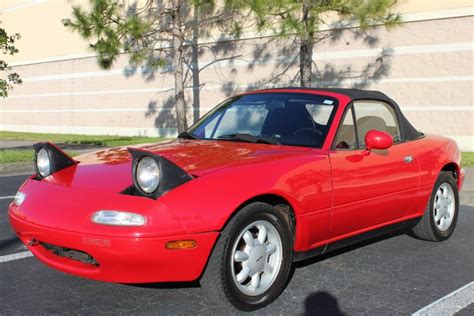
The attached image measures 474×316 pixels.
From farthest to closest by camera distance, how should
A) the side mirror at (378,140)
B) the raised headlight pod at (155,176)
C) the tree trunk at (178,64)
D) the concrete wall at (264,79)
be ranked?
1. the tree trunk at (178,64)
2. the concrete wall at (264,79)
3. the side mirror at (378,140)
4. the raised headlight pod at (155,176)

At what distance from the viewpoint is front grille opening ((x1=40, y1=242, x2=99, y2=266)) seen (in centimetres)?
333

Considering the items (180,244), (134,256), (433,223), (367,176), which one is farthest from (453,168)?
(134,256)

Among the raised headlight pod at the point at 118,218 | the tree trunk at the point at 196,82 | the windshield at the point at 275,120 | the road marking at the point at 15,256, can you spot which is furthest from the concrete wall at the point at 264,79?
the raised headlight pod at the point at 118,218

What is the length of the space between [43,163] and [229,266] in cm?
162

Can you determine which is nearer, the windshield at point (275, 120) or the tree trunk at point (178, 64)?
the windshield at point (275, 120)

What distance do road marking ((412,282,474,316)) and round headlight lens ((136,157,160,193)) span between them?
70.5 inches

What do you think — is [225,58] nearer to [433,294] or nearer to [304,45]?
[304,45]

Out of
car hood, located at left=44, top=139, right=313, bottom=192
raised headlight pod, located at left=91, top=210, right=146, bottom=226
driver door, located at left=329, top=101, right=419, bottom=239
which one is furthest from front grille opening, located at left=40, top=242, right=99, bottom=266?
driver door, located at left=329, top=101, right=419, bottom=239

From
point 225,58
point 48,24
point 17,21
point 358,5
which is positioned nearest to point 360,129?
point 358,5

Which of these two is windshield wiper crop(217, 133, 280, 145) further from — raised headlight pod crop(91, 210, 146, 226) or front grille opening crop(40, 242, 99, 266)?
front grille opening crop(40, 242, 99, 266)

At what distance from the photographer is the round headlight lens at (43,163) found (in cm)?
395

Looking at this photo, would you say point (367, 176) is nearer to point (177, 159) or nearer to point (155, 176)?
point (177, 159)

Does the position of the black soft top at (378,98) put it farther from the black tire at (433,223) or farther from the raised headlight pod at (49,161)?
the raised headlight pod at (49,161)

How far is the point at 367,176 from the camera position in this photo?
13.9 feet
